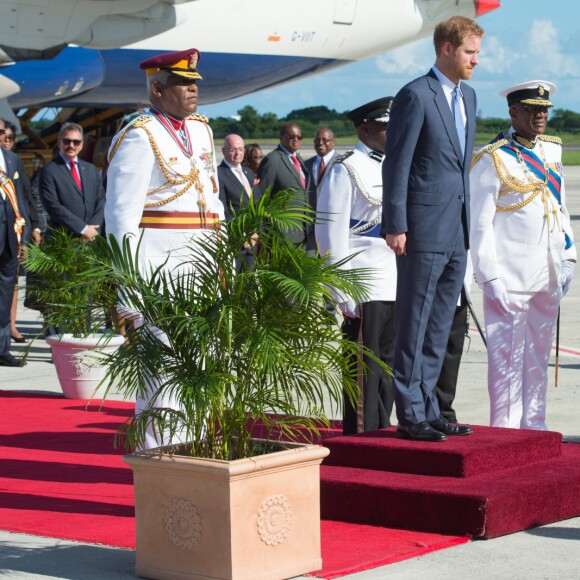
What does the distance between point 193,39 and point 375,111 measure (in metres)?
13.5

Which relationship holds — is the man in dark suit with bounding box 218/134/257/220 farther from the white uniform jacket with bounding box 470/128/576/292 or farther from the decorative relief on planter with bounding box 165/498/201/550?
the decorative relief on planter with bounding box 165/498/201/550

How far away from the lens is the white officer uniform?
5.06 meters

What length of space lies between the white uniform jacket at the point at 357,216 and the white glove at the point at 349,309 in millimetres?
57

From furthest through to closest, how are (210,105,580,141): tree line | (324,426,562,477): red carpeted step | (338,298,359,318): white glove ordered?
(210,105,580,141): tree line → (338,298,359,318): white glove → (324,426,562,477): red carpeted step

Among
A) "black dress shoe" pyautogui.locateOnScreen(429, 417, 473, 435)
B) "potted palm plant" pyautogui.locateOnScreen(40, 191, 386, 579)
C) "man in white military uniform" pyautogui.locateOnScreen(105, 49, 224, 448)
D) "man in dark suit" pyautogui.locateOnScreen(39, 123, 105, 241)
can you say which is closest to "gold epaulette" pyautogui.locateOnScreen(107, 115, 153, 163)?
"man in white military uniform" pyautogui.locateOnScreen(105, 49, 224, 448)

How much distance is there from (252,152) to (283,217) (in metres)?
9.38

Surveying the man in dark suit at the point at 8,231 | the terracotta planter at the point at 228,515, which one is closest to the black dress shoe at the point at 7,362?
the man in dark suit at the point at 8,231

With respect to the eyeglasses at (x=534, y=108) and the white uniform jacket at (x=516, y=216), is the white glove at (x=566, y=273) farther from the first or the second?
the eyeglasses at (x=534, y=108)

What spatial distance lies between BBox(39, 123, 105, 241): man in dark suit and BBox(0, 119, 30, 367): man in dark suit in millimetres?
300

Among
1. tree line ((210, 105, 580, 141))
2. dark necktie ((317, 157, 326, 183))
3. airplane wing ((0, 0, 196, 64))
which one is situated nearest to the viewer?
dark necktie ((317, 157, 326, 183))

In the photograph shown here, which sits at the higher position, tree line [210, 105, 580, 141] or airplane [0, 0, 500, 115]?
tree line [210, 105, 580, 141]

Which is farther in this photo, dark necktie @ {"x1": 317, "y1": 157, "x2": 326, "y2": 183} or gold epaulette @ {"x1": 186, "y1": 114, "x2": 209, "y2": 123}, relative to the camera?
dark necktie @ {"x1": 317, "y1": 157, "x2": 326, "y2": 183}

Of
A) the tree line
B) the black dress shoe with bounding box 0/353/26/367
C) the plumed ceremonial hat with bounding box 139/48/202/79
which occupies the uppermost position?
the tree line

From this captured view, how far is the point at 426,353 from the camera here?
509 centimetres
